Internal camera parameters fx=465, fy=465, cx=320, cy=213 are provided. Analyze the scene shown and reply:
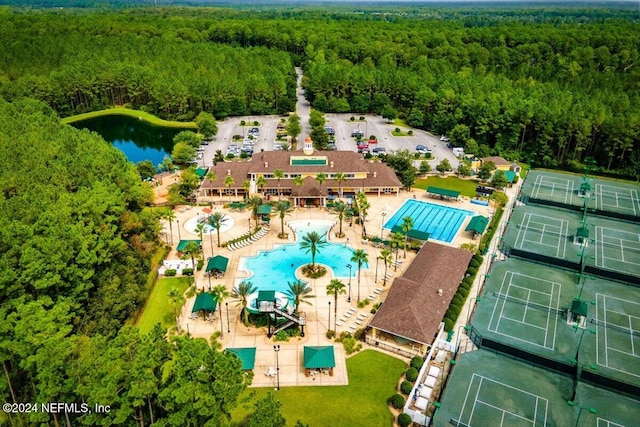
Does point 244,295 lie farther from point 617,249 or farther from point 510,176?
point 510,176

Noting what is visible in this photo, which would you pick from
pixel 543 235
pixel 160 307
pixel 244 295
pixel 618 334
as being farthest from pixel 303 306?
pixel 543 235

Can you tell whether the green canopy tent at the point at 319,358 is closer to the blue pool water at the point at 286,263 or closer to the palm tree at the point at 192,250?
the blue pool water at the point at 286,263

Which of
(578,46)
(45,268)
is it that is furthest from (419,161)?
(578,46)

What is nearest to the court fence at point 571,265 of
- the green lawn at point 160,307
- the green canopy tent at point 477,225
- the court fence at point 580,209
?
the green canopy tent at point 477,225

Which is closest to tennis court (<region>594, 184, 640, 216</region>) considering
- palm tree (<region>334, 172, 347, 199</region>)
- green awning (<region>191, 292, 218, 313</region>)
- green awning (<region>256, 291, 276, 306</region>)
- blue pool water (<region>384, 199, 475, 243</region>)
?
blue pool water (<region>384, 199, 475, 243</region>)

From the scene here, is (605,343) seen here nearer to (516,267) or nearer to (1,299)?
(516,267)
